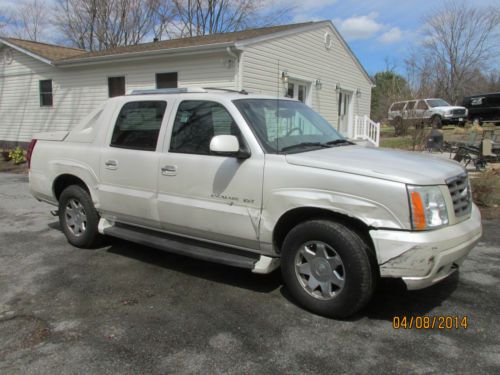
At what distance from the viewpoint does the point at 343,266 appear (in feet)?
11.0

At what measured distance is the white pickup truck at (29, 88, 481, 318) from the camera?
319cm

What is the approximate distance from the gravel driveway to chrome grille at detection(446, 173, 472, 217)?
887mm

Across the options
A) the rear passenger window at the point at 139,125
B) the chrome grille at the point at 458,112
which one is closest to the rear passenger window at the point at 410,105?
the chrome grille at the point at 458,112

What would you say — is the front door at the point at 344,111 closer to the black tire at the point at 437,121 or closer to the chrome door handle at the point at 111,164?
the black tire at the point at 437,121

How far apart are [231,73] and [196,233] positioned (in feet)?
27.3

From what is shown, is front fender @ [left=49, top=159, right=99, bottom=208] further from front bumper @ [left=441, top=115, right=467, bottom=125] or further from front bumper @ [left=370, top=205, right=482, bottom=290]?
front bumper @ [left=441, top=115, right=467, bottom=125]

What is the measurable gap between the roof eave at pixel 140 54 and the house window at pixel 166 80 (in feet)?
2.23

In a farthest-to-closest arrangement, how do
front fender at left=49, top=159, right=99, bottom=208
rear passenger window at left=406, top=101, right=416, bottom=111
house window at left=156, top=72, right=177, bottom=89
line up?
1. rear passenger window at left=406, top=101, right=416, bottom=111
2. house window at left=156, top=72, right=177, bottom=89
3. front fender at left=49, top=159, right=99, bottom=208

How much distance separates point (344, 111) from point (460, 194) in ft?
51.9

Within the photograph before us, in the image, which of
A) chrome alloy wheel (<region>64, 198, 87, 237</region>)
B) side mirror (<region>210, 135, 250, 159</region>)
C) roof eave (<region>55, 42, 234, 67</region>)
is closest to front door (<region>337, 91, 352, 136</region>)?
roof eave (<region>55, 42, 234, 67</region>)

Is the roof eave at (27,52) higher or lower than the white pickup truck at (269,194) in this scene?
higher

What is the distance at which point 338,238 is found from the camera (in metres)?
3.33

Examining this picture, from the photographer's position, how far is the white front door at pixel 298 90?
1446 centimetres

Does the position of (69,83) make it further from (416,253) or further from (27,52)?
(416,253)
